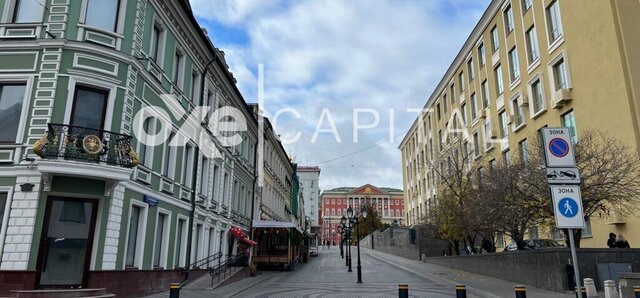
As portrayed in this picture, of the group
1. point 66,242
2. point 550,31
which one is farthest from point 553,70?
point 66,242

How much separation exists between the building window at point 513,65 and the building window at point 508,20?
5.48 ft

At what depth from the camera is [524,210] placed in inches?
786

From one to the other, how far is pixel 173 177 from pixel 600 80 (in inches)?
846

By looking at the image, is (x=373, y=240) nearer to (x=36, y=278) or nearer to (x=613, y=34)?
(x=613, y=34)

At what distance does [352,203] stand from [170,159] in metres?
125

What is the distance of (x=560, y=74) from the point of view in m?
28.2

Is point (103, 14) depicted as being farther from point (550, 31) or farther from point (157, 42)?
point (550, 31)

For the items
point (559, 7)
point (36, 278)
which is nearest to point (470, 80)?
point (559, 7)

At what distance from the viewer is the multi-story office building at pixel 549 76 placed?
23.0 m

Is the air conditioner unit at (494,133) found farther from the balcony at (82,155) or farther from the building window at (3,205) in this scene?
the building window at (3,205)

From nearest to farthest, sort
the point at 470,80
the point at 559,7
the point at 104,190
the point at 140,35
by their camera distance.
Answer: the point at 104,190
the point at 140,35
the point at 559,7
the point at 470,80

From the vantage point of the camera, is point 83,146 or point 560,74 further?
point 560,74

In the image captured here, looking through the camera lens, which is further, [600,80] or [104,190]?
[600,80]

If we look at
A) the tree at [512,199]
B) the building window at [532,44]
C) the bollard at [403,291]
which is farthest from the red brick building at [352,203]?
the bollard at [403,291]
